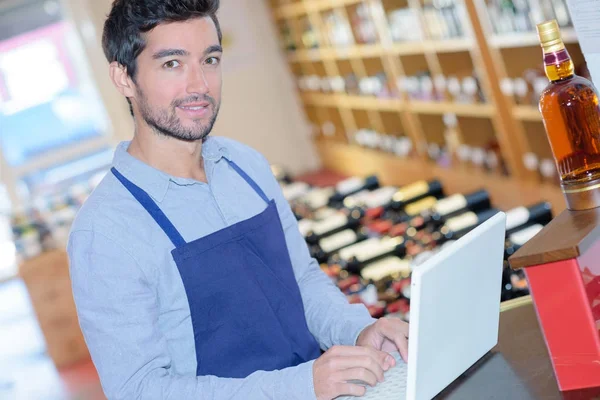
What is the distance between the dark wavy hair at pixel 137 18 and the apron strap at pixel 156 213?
9.4 inches

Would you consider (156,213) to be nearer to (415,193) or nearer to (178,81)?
(178,81)

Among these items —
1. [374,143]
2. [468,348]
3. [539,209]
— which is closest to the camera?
[468,348]

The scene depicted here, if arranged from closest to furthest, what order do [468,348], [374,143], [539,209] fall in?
[468,348]
[539,209]
[374,143]

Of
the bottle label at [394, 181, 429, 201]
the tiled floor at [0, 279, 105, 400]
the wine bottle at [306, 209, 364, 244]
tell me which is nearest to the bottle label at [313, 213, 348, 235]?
the wine bottle at [306, 209, 364, 244]

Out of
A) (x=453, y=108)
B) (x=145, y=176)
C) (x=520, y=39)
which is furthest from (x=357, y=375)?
(x=453, y=108)

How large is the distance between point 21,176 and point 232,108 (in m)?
2.32

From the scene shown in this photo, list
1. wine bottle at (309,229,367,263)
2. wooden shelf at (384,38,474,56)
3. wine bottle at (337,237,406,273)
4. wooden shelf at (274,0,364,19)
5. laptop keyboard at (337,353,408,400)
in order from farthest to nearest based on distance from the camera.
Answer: wooden shelf at (274,0,364,19)
wooden shelf at (384,38,474,56)
wine bottle at (309,229,367,263)
wine bottle at (337,237,406,273)
laptop keyboard at (337,353,408,400)

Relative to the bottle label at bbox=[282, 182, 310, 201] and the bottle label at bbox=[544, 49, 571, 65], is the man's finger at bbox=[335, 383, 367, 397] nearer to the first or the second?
the bottle label at bbox=[544, 49, 571, 65]

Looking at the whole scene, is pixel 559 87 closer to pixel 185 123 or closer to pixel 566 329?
pixel 566 329

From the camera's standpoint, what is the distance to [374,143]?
8.20 m

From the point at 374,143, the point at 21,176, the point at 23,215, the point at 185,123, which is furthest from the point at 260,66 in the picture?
the point at 185,123

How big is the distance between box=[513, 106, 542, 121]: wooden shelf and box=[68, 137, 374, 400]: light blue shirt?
124 inches

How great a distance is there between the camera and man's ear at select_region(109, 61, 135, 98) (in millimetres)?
2021

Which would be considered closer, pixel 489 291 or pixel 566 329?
pixel 566 329
